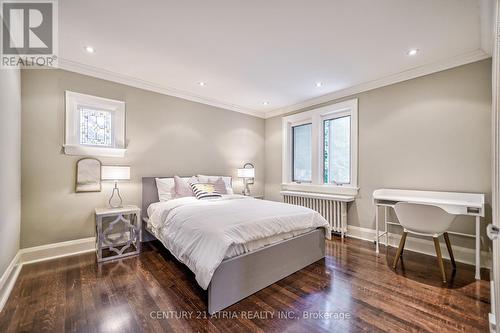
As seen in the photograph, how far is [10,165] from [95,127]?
1177 millimetres

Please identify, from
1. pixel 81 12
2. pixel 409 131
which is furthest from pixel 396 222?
pixel 81 12

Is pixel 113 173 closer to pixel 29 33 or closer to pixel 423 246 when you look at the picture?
pixel 29 33

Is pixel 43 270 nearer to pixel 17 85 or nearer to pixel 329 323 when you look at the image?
pixel 17 85

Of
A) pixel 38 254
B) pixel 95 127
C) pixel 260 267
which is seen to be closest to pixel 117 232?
pixel 38 254

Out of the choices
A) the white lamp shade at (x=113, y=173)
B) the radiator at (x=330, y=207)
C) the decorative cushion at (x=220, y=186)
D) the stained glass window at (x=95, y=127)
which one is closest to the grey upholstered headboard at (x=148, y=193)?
the white lamp shade at (x=113, y=173)

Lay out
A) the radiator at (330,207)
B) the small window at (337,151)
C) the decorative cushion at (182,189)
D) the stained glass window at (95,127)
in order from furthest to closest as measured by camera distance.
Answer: the small window at (337,151) < the radiator at (330,207) < the decorative cushion at (182,189) < the stained glass window at (95,127)

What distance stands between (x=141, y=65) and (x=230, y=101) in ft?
6.24

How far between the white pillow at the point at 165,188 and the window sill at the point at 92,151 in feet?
2.28

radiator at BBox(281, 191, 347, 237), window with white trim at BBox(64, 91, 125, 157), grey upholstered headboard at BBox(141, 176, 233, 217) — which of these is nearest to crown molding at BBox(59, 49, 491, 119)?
window with white trim at BBox(64, 91, 125, 157)

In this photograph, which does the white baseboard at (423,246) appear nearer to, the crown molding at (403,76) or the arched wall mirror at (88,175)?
the crown molding at (403,76)

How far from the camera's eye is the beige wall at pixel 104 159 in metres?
2.72

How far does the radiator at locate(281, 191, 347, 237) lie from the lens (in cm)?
376

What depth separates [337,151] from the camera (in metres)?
4.17

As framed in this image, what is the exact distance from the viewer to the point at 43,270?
8.18ft
